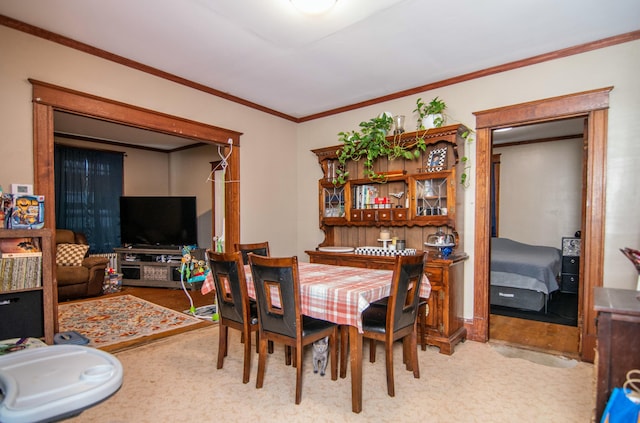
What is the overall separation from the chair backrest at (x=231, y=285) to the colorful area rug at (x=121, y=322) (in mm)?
1244

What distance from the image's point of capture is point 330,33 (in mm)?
2703

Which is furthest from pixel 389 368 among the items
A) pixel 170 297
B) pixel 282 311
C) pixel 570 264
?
pixel 570 264

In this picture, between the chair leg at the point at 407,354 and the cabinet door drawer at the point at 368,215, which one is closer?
the chair leg at the point at 407,354

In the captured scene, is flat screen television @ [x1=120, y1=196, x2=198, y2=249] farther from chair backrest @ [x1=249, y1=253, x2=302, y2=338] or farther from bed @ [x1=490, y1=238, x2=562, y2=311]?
bed @ [x1=490, y1=238, x2=562, y2=311]

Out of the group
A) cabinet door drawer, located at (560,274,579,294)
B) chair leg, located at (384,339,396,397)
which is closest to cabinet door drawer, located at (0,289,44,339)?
chair leg, located at (384,339,396,397)

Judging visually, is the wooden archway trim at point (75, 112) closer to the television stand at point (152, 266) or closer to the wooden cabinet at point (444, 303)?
the wooden cabinet at point (444, 303)

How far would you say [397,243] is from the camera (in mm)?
3771

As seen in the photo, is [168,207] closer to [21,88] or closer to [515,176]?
[21,88]

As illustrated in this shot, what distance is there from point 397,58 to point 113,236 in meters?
5.83

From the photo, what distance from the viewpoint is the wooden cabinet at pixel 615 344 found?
5.09 ft

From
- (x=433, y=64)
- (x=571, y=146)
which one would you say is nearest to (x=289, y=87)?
(x=433, y=64)

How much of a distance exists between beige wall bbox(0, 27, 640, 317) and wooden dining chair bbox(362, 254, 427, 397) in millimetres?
1338

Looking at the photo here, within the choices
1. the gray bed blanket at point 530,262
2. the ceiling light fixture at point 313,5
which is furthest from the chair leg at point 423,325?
the ceiling light fixture at point 313,5

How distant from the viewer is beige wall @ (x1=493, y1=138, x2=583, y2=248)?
5.91 meters
